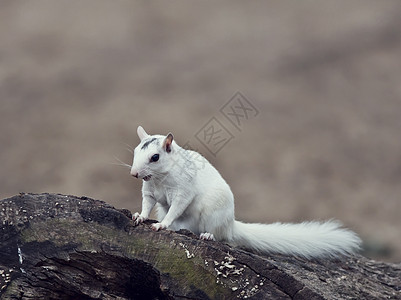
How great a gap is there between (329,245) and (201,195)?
0.87 meters

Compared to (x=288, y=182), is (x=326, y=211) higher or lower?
lower

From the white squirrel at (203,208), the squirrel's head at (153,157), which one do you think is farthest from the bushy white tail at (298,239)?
the squirrel's head at (153,157)

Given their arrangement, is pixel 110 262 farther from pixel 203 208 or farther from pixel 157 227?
pixel 203 208

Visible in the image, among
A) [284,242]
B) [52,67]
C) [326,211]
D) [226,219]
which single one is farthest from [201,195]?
[52,67]

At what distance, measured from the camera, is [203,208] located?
13.8ft

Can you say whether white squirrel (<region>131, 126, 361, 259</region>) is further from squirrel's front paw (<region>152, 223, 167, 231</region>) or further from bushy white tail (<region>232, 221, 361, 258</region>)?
squirrel's front paw (<region>152, 223, 167, 231</region>)

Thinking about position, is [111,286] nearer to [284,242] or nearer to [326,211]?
[284,242]

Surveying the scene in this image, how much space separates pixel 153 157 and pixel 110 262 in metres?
0.87

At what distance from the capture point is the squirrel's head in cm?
398

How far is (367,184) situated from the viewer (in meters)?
10.1

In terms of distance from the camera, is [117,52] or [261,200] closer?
[261,200]

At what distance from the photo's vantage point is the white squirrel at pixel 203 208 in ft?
13.4

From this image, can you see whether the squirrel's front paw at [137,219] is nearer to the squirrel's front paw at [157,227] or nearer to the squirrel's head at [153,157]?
the squirrel's front paw at [157,227]

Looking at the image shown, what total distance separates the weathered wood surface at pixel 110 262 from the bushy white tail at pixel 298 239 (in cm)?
82
